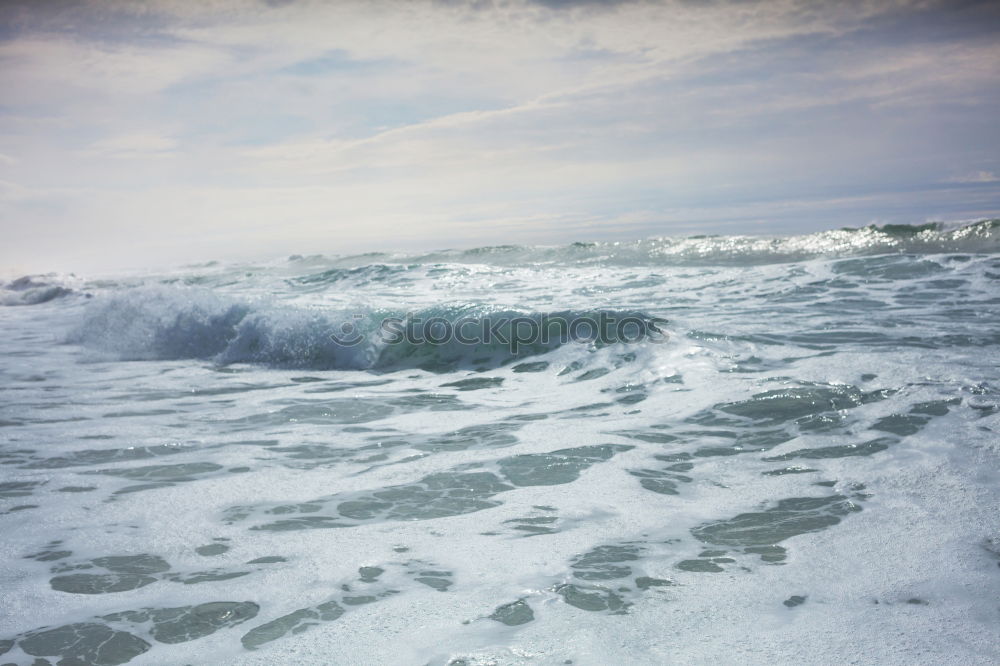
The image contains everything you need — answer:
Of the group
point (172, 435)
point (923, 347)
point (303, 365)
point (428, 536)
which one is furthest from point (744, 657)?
point (303, 365)

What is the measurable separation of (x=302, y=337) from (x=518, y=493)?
5499 millimetres

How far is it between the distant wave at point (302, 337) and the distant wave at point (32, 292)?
12.1m

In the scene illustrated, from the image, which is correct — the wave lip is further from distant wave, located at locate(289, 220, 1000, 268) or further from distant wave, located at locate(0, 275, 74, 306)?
distant wave, located at locate(0, 275, 74, 306)

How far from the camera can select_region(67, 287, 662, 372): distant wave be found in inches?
304

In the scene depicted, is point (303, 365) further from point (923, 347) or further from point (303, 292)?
point (303, 292)

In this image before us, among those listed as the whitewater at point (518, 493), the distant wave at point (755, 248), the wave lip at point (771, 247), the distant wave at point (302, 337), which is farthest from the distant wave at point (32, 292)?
the whitewater at point (518, 493)

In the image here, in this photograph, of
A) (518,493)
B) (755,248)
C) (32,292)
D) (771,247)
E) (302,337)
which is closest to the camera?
(518,493)

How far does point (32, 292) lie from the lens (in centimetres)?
2084

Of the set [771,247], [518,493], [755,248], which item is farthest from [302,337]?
[771,247]

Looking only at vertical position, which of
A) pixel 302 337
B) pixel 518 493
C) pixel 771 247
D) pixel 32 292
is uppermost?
pixel 32 292

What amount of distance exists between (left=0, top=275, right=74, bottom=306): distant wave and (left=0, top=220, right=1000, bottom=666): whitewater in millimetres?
13990

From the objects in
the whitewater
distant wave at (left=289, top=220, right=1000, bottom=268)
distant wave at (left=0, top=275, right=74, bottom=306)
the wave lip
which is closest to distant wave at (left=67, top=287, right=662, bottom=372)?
the whitewater

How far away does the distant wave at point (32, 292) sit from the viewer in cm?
2030

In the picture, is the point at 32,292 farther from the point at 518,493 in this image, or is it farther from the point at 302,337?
the point at 518,493
